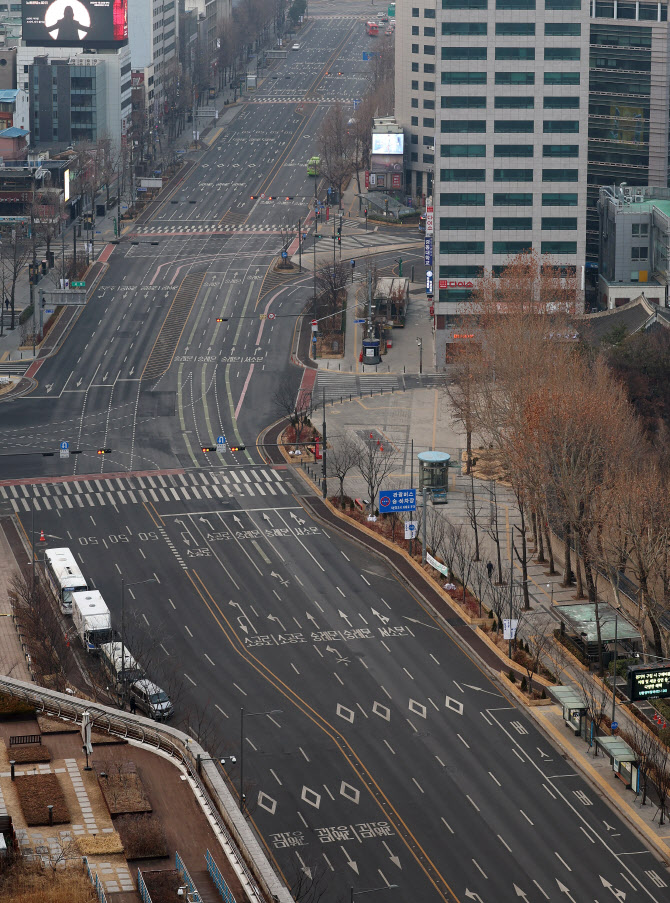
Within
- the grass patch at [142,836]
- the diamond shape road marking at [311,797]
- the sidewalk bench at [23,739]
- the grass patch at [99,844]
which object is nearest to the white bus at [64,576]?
the diamond shape road marking at [311,797]

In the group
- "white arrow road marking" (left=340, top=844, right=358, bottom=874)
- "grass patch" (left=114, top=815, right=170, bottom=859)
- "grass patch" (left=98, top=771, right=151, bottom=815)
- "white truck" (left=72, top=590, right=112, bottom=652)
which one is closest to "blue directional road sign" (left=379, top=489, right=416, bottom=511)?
"white truck" (left=72, top=590, right=112, bottom=652)

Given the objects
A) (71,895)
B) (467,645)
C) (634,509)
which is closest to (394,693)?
(467,645)

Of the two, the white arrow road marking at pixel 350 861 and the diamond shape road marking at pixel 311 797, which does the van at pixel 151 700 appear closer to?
the diamond shape road marking at pixel 311 797

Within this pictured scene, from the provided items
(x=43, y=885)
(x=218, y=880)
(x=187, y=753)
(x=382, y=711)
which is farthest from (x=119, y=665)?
(x=43, y=885)

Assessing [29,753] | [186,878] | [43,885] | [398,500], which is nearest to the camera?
[43,885]

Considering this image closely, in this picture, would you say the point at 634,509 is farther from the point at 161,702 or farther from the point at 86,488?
the point at 86,488

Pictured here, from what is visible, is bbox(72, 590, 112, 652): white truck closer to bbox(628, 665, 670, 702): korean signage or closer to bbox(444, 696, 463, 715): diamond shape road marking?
bbox(444, 696, 463, 715): diamond shape road marking

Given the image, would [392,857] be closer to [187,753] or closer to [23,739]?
[187,753]
